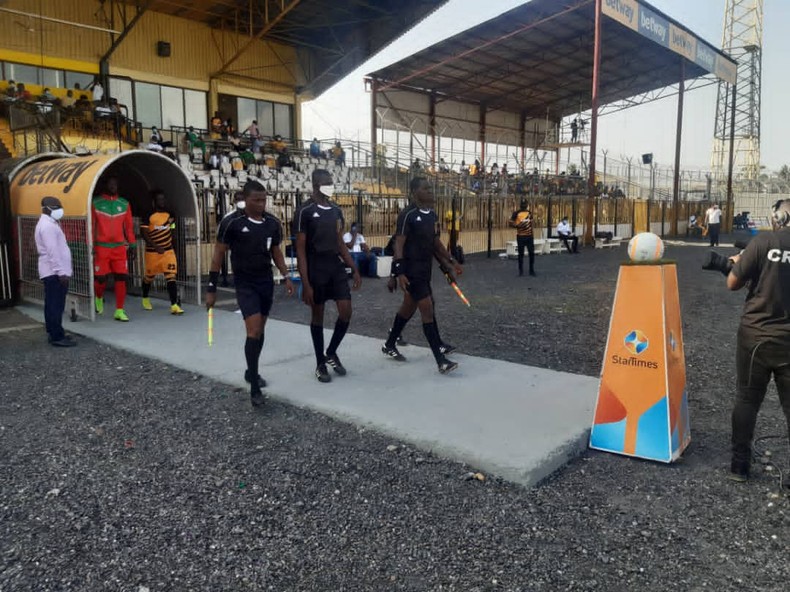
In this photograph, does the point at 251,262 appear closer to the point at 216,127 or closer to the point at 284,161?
the point at 284,161

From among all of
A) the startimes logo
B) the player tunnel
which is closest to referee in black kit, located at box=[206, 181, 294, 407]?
the startimes logo

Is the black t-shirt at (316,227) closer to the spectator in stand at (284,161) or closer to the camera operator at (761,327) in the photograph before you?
the camera operator at (761,327)

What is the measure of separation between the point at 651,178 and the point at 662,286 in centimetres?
3661

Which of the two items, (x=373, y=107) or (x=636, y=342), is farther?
(x=373, y=107)

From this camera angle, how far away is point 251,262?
517 centimetres

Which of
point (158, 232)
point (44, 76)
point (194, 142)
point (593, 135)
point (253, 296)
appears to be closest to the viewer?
point (253, 296)

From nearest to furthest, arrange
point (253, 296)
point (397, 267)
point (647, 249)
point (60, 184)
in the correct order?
1. point (647, 249)
2. point (253, 296)
3. point (397, 267)
4. point (60, 184)

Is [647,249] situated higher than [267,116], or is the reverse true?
[267,116]

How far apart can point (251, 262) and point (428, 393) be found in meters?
1.87

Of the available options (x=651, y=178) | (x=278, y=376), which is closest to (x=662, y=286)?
(x=278, y=376)

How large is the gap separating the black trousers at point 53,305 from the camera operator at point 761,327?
7.12 metres

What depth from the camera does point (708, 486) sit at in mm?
3635

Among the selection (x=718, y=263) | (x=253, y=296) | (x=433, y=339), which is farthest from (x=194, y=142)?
(x=718, y=263)

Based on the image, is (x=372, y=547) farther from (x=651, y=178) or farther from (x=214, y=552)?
(x=651, y=178)
